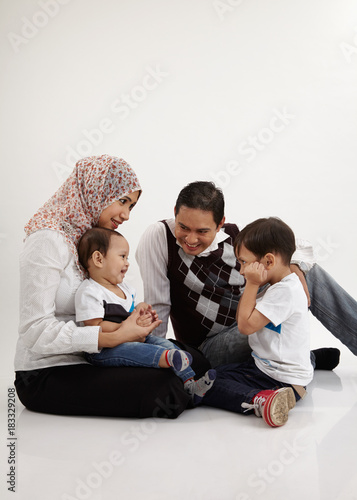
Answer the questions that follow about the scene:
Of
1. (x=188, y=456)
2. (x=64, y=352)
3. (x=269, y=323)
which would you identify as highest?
(x=269, y=323)

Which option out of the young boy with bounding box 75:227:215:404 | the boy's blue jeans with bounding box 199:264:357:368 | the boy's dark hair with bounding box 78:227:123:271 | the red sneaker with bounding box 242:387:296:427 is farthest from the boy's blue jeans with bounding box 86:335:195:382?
the boy's blue jeans with bounding box 199:264:357:368

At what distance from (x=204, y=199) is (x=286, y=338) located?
2.42 ft

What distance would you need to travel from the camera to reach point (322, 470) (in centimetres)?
194

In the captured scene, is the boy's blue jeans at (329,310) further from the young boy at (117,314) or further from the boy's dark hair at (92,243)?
the boy's dark hair at (92,243)

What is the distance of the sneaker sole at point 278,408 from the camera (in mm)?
2311

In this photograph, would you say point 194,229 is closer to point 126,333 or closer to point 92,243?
point 92,243

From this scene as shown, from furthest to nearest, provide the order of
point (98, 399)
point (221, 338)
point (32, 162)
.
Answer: point (32, 162)
point (221, 338)
point (98, 399)

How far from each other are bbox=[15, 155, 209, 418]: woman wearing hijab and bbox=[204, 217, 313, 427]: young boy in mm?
241

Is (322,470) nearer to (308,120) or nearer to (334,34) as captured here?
(308,120)

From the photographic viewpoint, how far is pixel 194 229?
281cm

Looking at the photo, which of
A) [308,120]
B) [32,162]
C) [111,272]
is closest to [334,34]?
[308,120]

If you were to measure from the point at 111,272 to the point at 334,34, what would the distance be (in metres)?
3.65

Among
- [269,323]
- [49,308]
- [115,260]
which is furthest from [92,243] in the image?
[269,323]

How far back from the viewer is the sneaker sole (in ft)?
7.58
